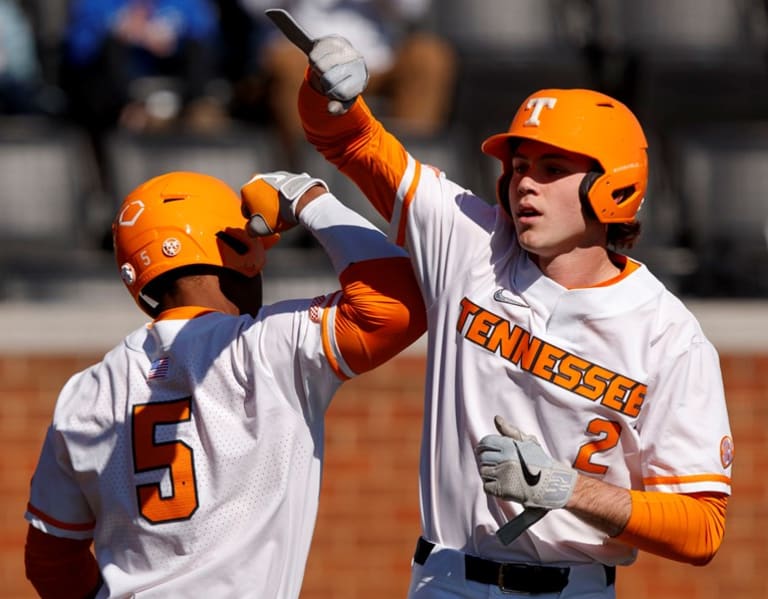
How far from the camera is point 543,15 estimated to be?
832cm

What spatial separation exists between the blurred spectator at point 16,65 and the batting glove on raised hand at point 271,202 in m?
4.81

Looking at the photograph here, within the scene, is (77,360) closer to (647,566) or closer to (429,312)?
(647,566)

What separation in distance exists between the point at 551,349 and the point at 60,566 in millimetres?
1198

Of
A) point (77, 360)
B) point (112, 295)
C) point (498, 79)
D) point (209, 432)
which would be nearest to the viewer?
point (209, 432)

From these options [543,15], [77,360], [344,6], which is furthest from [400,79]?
[77,360]

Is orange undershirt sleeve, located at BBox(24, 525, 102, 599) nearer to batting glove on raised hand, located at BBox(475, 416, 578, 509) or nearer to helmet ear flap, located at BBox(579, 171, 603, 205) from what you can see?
batting glove on raised hand, located at BBox(475, 416, 578, 509)

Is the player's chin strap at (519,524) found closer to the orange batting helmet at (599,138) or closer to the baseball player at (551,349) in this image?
the baseball player at (551,349)

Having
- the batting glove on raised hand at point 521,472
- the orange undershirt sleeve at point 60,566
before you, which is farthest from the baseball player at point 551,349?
the orange undershirt sleeve at point 60,566

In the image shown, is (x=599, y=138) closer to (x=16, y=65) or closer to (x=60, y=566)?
(x=60, y=566)

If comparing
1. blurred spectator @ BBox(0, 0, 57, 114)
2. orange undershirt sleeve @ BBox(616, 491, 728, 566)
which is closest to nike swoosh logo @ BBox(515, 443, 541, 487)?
orange undershirt sleeve @ BBox(616, 491, 728, 566)

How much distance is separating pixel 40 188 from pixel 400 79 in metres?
1.85

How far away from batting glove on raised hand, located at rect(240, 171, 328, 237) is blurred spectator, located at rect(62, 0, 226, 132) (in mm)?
4186

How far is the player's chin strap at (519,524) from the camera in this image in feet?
9.73

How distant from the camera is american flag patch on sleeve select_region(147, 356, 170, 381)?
316 cm
